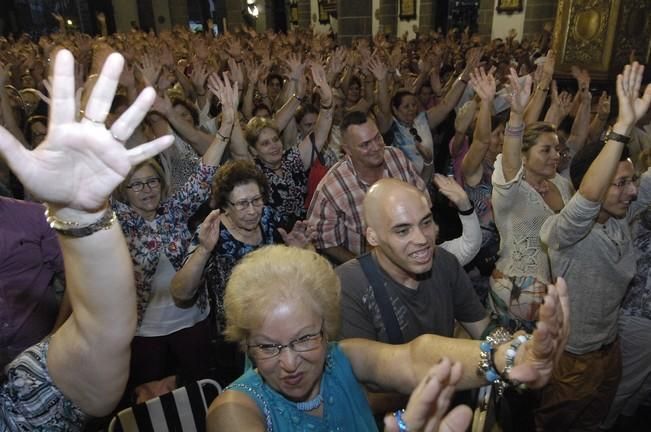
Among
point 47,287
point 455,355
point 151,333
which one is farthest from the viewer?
point 151,333

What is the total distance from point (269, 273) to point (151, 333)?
58.1 inches

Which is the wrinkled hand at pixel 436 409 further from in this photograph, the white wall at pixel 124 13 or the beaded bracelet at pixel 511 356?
the white wall at pixel 124 13

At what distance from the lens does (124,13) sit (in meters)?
23.6

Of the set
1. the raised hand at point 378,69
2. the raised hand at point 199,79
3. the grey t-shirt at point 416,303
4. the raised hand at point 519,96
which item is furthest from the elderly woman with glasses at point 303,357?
the raised hand at point 199,79

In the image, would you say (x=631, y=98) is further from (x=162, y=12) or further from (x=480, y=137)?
(x=162, y=12)

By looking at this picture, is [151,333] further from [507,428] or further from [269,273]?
[507,428]

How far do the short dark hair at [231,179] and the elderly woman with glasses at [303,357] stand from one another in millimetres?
1195

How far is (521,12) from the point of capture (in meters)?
12.1

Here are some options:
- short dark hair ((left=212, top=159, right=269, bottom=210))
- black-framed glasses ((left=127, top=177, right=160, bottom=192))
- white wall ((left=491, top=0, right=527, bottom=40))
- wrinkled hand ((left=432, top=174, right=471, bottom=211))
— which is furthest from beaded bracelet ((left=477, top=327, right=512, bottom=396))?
white wall ((left=491, top=0, right=527, bottom=40))

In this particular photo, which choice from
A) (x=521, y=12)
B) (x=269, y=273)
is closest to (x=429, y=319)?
(x=269, y=273)

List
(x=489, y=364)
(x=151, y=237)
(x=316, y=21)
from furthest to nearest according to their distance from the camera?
(x=316, y=21)
(x=151, y=237)
(x=489, y=364)

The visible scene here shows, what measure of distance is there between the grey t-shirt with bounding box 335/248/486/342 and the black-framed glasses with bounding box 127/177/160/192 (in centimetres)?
124

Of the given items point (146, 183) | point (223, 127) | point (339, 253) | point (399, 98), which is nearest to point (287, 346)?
point (146, 183)

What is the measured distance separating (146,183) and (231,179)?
45cm
